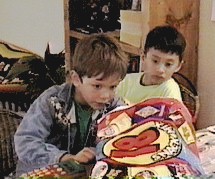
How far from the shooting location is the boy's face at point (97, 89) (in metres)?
1.05

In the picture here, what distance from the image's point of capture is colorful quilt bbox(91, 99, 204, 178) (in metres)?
0.72

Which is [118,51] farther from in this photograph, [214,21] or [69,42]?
[69,42]

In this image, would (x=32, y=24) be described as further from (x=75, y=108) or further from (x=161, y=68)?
(x=75, y=108)

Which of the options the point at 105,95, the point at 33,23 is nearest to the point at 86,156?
the point at 105,95

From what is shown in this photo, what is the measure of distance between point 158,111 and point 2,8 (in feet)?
5.90

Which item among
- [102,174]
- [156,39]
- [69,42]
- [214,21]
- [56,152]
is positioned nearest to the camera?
[102,174]

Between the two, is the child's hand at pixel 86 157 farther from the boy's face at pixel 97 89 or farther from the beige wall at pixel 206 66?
the beige wall at pixel 206 66

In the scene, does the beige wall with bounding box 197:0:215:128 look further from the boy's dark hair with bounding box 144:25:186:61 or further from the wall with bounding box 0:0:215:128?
the wall with bounding box 0:0:215:128

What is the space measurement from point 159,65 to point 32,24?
1.14 m

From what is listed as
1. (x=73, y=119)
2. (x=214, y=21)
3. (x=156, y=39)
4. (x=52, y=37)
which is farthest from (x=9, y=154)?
(x=52, y=37)

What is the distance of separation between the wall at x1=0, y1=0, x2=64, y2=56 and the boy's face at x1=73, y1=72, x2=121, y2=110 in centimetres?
135

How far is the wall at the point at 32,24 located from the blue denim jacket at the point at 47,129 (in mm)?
1343

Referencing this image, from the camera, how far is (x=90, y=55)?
108 cm

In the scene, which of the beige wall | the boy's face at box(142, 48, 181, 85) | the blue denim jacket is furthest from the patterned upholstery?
the beige wall
